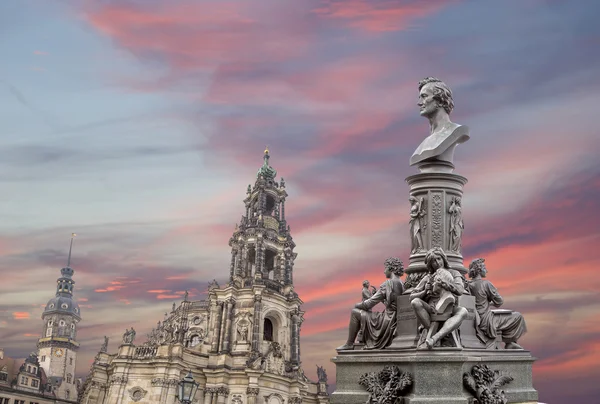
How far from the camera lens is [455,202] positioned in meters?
11.8

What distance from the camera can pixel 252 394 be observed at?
5550 cm

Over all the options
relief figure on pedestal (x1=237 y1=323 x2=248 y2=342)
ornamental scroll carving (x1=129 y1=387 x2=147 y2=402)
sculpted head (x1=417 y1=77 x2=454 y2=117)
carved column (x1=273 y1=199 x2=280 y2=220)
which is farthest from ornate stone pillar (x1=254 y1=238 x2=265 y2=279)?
sculpted head (x1=417 y1=77 x2=454 y2=117)

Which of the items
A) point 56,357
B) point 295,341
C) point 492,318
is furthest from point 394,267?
point 56,357

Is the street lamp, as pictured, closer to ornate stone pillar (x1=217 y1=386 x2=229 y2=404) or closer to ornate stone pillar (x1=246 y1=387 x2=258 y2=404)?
ornate stone pillar (x1=246 y1=387 x2=258 y2=404)

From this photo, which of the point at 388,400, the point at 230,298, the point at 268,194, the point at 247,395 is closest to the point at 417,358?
the point at 388,400

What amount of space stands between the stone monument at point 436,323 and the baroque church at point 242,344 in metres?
46.8

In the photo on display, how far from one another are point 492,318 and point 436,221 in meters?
2.24

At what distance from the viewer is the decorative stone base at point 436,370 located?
935 centimetres

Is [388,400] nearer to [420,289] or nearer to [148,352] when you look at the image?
[420,289]

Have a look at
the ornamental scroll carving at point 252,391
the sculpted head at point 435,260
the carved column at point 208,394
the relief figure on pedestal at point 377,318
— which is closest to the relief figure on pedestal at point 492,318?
the sculpted head at point 435,260

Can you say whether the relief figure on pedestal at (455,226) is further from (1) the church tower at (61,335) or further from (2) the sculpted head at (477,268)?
(1) the church tower at (61,335)

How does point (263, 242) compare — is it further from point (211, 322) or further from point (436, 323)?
point (436, 323)

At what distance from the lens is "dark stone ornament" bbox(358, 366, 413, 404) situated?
9633 millimetres

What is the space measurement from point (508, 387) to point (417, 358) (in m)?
2.02
